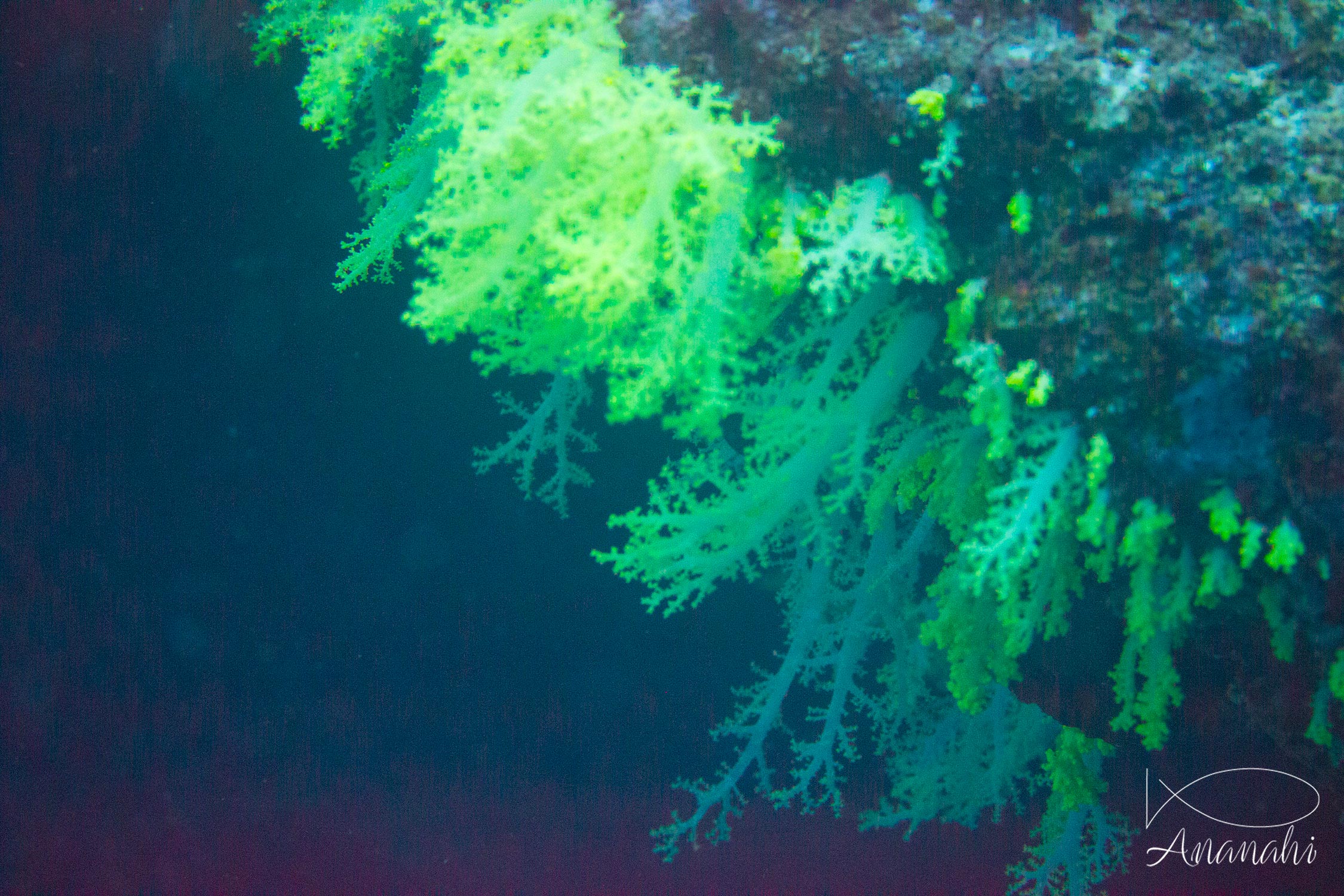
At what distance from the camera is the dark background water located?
413 cm

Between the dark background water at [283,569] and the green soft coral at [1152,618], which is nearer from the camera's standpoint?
the green soft coral at [1152,618]

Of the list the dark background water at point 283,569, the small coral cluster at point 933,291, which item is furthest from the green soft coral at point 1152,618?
Answer: the dark background water at point 283,569

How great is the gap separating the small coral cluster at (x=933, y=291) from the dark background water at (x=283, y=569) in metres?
1.53

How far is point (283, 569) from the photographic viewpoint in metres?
4.63

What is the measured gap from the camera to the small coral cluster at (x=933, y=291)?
191 centimetres

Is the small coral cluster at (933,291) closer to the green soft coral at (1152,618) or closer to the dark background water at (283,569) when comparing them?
the green soft coral at (1152,618)

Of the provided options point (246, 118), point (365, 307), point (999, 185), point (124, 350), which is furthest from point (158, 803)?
point (999, 185)

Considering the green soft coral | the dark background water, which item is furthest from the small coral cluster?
the dark background water

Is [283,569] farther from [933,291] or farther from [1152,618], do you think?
[1152,618]

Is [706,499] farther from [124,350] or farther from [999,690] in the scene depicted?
[124,350]

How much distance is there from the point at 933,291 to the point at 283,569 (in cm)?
446

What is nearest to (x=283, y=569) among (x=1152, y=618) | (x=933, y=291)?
(x=933, y=291)

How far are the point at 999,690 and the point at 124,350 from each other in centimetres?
577

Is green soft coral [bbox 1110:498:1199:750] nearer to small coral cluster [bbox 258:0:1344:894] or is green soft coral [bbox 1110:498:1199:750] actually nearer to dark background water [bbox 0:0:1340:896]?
small coral cluster [bbox 258:0:1344:894]
